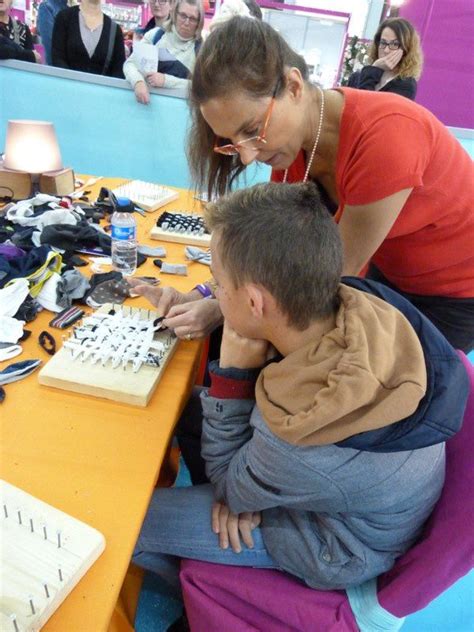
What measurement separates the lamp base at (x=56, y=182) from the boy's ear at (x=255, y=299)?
142 centimetres

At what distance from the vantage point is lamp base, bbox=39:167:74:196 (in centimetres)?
196

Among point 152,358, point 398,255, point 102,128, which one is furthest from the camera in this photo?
point 102,128

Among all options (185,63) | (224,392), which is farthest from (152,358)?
(185,63)

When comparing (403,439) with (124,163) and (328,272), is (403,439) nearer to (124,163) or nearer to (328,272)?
(328,272)

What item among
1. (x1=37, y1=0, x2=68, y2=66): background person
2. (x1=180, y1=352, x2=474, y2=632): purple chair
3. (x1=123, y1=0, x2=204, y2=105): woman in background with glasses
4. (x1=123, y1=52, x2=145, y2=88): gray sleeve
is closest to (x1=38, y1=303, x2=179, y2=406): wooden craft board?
(x1=180, y1=352, x2=474, y2=632): purple chair

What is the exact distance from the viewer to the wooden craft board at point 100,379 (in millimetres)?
946

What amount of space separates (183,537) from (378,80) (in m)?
2.95

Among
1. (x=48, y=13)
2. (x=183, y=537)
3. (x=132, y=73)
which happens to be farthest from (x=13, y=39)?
(x=183, y=537)

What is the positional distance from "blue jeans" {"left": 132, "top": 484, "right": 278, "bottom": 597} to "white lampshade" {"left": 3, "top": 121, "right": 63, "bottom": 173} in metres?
1.38

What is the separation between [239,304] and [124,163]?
3077mm

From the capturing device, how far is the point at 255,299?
0.82m

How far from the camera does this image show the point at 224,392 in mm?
949

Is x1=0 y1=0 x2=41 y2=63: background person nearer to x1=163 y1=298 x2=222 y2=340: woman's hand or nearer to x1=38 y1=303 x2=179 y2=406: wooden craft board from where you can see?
x1=163 y1=298 x2=222 y2=340: woman's hand

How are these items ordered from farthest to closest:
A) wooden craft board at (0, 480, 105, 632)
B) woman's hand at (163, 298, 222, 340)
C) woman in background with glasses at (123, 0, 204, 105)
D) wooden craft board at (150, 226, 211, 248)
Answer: woman in background with glasses at (123, 0, 204, 105) < wooden craft board at (150, 226, 211, 248) < woman's hand at (163, 298, 222, 340) < wooden craft board at (0, 480, 105, 632)
